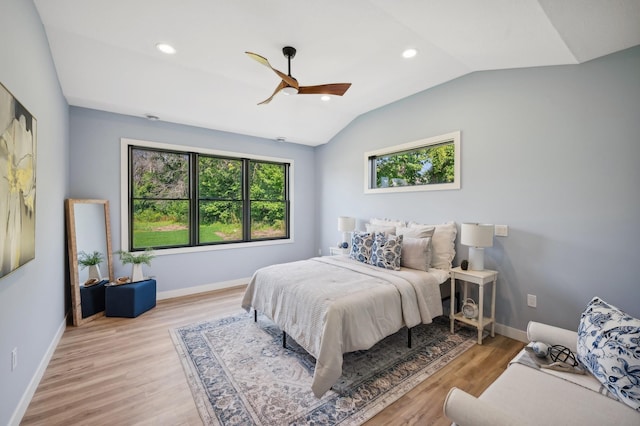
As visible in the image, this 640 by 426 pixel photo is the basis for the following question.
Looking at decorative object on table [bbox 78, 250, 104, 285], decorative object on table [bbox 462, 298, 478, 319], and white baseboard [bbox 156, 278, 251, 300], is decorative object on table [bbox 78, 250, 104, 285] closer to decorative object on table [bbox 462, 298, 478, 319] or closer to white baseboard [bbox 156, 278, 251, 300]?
white baseboard [bbox 156, 278, 251, 300]

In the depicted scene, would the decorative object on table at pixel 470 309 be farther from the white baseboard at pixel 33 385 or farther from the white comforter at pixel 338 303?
the white baseboard at pixel 33 385

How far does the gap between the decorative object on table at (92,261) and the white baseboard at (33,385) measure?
32.0 inches

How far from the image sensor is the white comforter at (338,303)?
203 centimetres

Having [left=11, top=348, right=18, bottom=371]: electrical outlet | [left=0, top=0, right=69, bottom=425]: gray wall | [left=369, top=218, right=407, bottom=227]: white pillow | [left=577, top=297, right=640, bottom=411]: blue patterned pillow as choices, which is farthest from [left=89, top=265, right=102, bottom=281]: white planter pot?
[left=577, top=297, right=640, bottom=411]: blue patterned pillow

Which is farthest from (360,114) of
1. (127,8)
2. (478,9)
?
(127,8)

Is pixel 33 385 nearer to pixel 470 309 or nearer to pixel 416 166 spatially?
pixel 470 309

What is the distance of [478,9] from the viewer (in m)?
1.94

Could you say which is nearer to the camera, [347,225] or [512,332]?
[512,332]

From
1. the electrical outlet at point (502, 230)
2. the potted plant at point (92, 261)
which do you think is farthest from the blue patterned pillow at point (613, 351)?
A: the potted plant at point (92, 261)

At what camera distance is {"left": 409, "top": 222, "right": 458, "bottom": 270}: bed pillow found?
3.18 metres

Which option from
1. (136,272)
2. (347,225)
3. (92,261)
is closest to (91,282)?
(92,261)

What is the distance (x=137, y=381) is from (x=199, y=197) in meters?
2.79

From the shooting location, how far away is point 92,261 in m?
3.38

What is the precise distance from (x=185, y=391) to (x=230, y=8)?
2.99 metres
